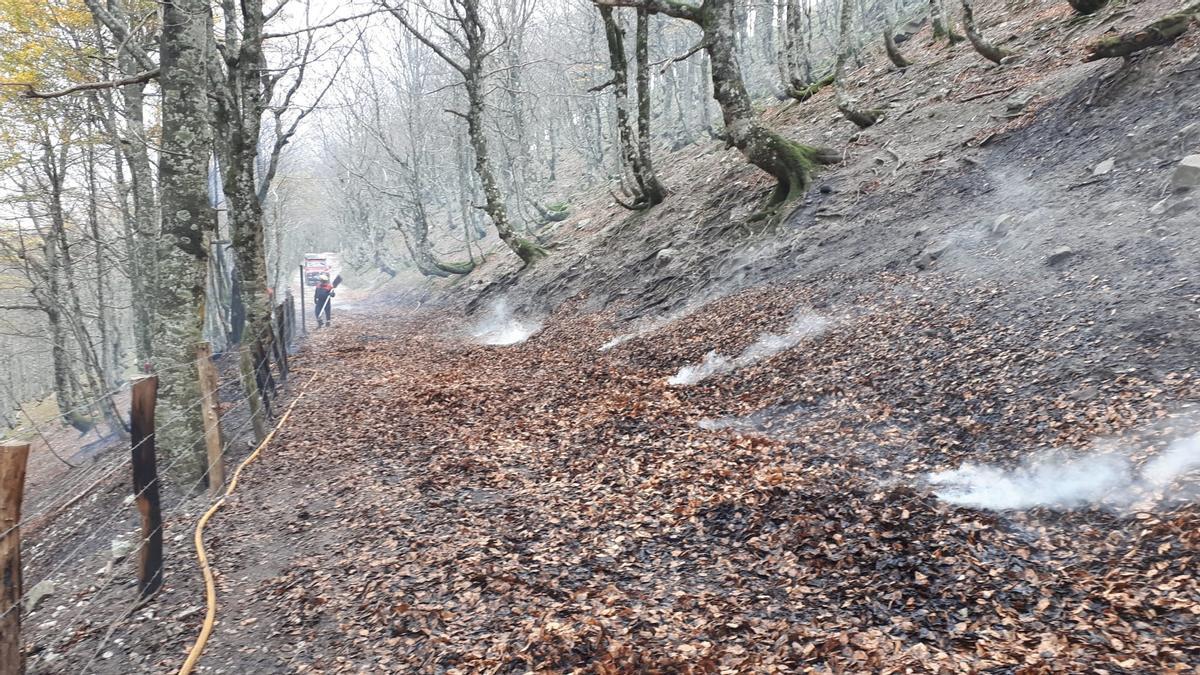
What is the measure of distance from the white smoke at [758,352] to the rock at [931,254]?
1594 mm

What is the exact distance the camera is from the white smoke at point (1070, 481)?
175 inches

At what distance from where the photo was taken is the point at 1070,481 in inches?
190

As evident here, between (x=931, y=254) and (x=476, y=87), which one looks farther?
(x=476, y=87)

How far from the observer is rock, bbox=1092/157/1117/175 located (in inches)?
325

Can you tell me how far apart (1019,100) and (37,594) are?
14885 millimetres

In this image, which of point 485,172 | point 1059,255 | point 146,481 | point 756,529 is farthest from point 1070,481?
point 485,172

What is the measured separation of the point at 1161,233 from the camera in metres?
6.80

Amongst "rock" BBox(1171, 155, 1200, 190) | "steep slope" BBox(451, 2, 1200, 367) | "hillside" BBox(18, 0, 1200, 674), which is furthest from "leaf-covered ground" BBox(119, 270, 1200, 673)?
"rock" BBox(1171, 155, 1200, 190)

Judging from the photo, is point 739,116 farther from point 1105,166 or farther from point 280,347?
point 280,347

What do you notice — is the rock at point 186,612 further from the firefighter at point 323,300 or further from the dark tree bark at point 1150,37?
the firefighter at point 323,300

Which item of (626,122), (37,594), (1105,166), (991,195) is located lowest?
(37,594)

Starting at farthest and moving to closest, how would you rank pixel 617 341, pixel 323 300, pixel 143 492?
pixel 323 300
pixel 617 341
pixel 143 492

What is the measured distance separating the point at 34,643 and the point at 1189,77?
556 inches

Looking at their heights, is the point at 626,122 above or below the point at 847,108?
above
